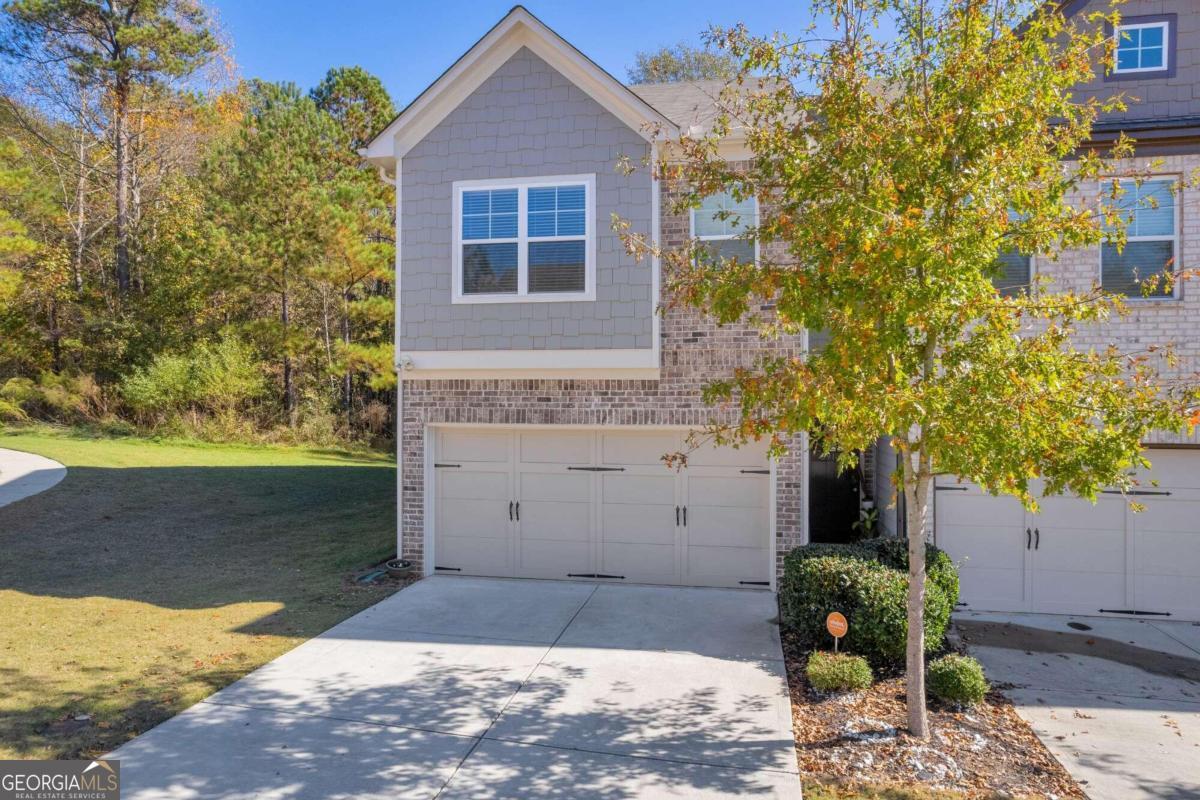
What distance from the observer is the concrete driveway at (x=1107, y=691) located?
4977 millimetres

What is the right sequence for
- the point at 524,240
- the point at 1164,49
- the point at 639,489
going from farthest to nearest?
1. the point at 639,489
2. the point at 524,240
3. the point at 1164,49

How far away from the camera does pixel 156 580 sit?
31.7ft

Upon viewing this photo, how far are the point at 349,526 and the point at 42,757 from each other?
8329 mm

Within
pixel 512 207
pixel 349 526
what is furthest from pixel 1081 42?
pixel 349 526

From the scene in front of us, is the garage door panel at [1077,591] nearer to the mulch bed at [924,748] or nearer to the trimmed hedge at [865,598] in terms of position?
the trimmed hedge at [865,598]

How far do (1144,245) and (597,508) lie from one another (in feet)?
23.7

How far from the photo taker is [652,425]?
9.47 metres

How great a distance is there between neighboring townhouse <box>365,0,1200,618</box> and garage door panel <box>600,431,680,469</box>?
0.09 feet

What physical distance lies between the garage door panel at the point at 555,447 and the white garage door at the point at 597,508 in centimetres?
1

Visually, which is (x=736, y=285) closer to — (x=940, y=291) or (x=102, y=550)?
(x=940, y=291)

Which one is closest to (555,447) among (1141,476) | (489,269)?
(489,269)

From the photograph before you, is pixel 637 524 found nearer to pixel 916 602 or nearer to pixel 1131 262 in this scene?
pixel 916 602

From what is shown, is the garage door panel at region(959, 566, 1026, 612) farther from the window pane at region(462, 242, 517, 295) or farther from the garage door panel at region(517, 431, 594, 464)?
the window pane at region(462, 242, 517, 295)

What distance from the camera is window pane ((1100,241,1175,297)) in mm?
8539
